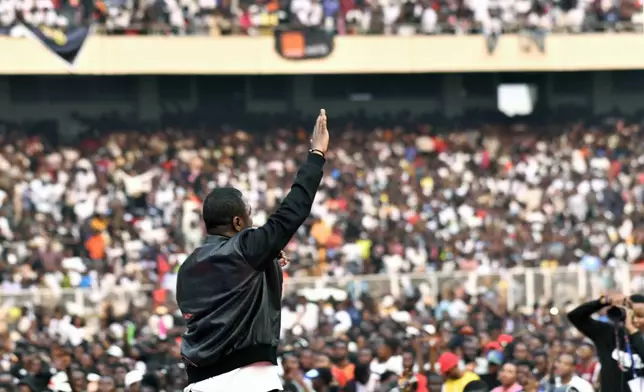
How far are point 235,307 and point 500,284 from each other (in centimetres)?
1442

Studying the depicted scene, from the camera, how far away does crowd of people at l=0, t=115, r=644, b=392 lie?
12.2m

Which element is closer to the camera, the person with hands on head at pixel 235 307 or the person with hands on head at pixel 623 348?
the person with hands on head at pixel 235 307

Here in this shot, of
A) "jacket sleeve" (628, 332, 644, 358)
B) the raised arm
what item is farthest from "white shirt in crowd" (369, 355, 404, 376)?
the raised arm

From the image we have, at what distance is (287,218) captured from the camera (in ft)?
15.1

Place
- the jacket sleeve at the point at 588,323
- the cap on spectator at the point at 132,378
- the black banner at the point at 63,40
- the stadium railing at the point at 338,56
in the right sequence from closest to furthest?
the jacket sleeve at the point at 588,323
the cap on spectator at the point at 132,378
the black banner at the point at 63,40
the stadium railing at the point at 338,56

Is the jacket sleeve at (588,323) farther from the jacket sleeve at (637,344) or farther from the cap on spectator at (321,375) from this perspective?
the cap on spectator at (321,375)

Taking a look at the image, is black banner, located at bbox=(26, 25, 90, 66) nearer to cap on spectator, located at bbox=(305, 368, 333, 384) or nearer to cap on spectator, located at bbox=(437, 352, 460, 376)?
cap on spectator, located at bbox=(305, 368, 333, 384)

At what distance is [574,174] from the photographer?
83.4 ft

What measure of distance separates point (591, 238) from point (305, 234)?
14.2 ft

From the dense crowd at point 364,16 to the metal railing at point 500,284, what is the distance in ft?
31.1

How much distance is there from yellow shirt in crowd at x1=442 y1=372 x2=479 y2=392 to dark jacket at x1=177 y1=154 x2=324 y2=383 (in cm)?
451

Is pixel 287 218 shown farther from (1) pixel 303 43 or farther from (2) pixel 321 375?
(1) pixel 303 43

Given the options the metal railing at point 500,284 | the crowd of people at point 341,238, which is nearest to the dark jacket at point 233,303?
the crowd of people at point 341,238

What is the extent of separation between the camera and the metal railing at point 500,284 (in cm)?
1808
